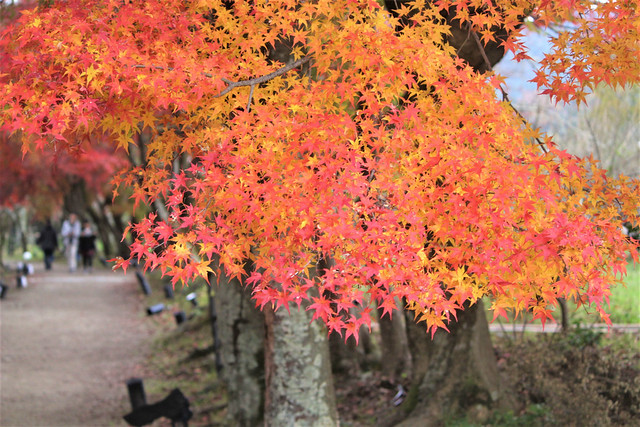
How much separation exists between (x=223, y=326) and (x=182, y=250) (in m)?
5.06

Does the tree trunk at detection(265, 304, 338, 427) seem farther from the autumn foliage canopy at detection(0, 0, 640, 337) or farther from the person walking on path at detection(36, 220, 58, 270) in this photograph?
the person walking on path at detection(36, 220, 58, 270)

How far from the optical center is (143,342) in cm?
1507

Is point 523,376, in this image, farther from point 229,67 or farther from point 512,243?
point 229,67

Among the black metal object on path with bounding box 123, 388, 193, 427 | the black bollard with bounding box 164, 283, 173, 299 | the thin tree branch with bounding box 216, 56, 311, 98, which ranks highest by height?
the thin tree branch with bounding box 216, 56, 311, 98

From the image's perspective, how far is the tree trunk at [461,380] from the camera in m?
7.37

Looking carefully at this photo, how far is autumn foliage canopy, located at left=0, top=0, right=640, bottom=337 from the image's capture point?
3758 mm

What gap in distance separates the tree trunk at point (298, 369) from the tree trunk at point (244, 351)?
5.36 ft

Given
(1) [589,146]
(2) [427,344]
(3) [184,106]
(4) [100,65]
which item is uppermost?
(1) [589,146]

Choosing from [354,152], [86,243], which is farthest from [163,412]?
[86,243]

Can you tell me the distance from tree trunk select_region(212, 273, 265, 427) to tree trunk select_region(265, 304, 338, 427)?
1633 mm

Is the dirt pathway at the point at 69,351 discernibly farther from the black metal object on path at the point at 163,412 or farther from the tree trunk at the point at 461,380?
the tree trunk at the point at 461,380

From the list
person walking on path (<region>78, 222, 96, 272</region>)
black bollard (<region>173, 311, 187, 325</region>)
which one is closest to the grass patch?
black bollard (<region>173, 311, 187, 325</region>)

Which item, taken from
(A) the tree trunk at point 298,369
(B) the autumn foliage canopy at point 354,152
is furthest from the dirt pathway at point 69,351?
(B) the autumn foliage canopy at point 354,152

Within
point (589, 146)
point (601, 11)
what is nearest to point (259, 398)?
point (601, 11)
